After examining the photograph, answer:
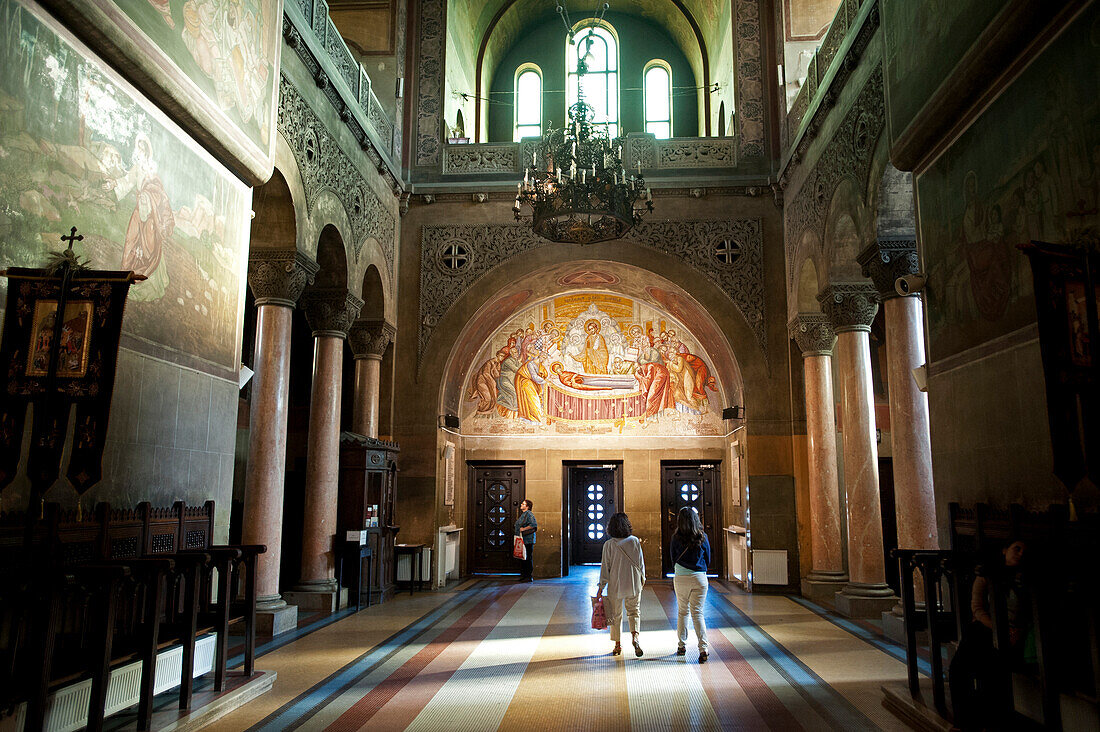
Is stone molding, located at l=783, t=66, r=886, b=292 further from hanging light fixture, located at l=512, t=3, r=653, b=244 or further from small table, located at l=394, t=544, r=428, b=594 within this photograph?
small table, located at l=394, t=544, r=428, b=594

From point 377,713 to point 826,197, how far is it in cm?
872

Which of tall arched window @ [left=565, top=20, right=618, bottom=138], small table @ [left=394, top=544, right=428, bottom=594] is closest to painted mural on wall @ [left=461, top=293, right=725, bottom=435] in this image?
small table @ [left=394, top=544, right=428, bottom=594]

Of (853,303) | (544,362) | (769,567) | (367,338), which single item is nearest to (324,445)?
(367,338)

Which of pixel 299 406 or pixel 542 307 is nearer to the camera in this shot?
pixel 299 406

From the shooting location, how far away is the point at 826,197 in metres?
10.7

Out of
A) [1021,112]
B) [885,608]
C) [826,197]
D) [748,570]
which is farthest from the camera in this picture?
[748,570]

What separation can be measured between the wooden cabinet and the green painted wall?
378 inches

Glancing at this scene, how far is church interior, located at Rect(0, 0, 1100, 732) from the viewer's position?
4473 millimetres

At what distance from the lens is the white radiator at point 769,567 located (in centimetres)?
1287

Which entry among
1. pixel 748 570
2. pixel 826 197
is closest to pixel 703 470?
pixel 748 570

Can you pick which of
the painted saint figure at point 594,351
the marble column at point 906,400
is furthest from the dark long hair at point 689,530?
the painted saint figure at point 594,351

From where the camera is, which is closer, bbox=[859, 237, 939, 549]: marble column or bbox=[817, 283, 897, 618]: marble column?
bbox=[859, 237, 939, 549]: marble column

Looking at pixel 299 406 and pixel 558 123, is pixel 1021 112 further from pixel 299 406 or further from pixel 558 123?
pixel 558 123

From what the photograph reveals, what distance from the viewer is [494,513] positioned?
16656 mm
